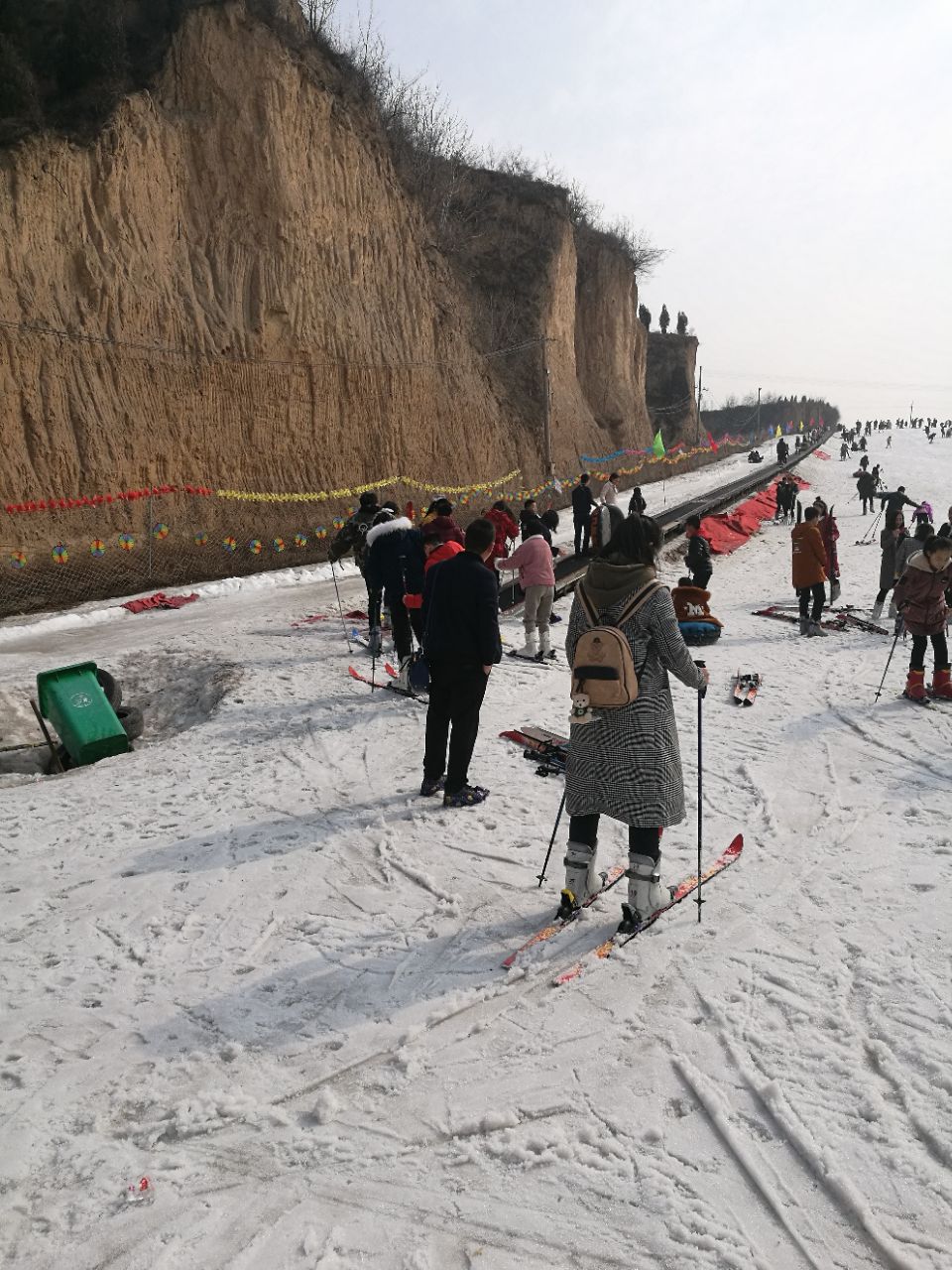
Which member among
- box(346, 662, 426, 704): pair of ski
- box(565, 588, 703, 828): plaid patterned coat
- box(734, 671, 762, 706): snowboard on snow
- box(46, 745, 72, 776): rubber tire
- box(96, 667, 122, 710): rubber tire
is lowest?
box(46, 745, 72, 776): rubber tire

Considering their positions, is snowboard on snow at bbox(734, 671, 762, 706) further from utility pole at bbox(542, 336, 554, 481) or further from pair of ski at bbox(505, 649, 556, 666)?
utility pole at bbox(542, 336, 554, 481)

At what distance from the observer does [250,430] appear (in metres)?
18.7

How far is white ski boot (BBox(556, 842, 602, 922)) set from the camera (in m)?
4.45

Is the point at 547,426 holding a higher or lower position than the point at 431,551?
higher

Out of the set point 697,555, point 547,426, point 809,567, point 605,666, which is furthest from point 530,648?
point 547,426

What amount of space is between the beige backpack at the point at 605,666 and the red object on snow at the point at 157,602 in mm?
11576

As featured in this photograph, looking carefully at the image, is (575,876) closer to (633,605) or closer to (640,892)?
(640,892)

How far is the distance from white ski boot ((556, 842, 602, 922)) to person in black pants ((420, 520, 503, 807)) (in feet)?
5.08

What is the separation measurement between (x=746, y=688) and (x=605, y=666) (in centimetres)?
580

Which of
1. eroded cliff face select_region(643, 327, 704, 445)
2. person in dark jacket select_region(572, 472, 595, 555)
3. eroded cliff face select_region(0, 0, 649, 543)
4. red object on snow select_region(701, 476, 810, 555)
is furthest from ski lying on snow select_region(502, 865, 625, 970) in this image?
eroded cliff face select_region(643, 327, 704, 445)

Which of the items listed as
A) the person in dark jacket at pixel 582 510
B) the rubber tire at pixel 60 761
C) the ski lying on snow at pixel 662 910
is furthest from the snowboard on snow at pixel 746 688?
the person in dark jacket at pixel 582 510

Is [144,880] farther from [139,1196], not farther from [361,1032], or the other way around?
[139,1196]

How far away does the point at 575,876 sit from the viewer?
4.46m

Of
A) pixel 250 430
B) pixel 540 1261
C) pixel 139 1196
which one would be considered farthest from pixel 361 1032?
pixel 250 430
